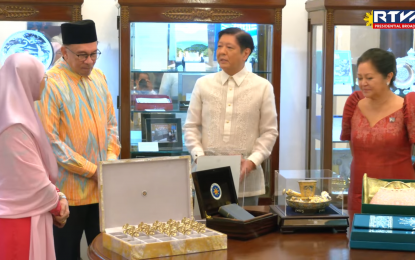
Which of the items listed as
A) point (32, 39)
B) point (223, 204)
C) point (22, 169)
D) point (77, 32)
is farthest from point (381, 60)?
point (32, 39)

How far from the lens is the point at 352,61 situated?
14.4 ft

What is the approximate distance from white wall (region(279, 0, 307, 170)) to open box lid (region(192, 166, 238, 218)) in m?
2.25

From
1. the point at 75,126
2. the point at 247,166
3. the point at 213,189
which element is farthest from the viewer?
the point at 247,166

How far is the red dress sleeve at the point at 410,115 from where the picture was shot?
313 cm

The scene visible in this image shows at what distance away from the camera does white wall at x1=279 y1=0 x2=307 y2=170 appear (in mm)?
4625

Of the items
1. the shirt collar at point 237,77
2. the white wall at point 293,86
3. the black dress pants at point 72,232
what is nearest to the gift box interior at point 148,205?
the black dress pants at point 72,232

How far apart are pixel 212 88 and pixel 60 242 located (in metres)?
1.19

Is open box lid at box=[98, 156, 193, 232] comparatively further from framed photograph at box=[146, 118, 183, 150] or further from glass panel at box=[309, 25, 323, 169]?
glass panel at box=[309, 25, 323, 169]

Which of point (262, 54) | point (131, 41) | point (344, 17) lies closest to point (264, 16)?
point (262, 54)

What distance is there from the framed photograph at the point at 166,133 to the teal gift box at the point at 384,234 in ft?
7.46

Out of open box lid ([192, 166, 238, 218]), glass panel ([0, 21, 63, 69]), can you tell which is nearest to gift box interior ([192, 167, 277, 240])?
open box lid ([192, 166, 238, 218])

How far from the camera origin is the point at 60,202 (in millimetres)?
2420

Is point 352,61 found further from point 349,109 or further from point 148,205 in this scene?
point 148,205

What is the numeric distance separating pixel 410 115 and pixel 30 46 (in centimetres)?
259
